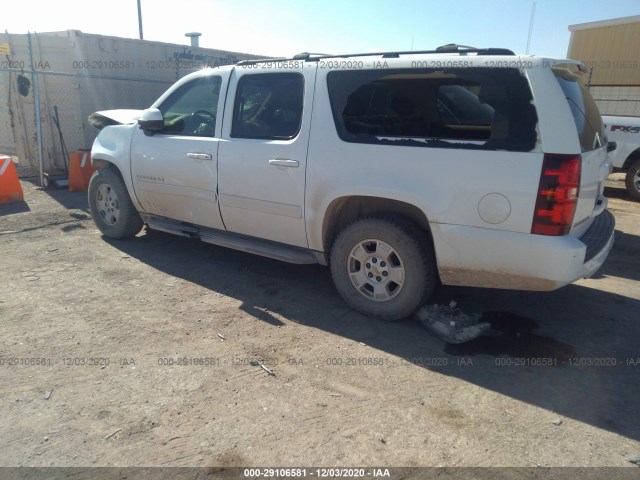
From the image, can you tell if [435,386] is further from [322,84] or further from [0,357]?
[0,357]

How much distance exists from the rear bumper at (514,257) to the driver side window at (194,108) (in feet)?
8.36

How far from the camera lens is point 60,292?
173 inches

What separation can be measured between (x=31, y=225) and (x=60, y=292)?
279 centimetres

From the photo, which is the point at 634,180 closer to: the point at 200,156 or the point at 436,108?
the point at 436,108

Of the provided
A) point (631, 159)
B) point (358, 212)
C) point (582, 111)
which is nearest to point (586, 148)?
point (582, 111)

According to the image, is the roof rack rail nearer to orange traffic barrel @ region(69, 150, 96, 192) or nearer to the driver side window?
the driver side window

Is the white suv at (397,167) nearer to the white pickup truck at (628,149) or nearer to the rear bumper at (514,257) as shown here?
the rear bumper at (514,257)

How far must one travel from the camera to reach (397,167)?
350cm

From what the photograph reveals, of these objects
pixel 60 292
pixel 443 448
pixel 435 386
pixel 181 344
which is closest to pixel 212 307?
pixel 181 344

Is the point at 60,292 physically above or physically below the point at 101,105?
below

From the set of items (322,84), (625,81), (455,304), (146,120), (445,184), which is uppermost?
(625,81)

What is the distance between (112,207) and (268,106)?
268cm

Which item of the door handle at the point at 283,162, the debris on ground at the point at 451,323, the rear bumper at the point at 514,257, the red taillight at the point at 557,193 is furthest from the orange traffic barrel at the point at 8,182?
the red taillight at the point at 557,193

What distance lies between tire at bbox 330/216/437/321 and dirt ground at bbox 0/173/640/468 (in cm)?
18
